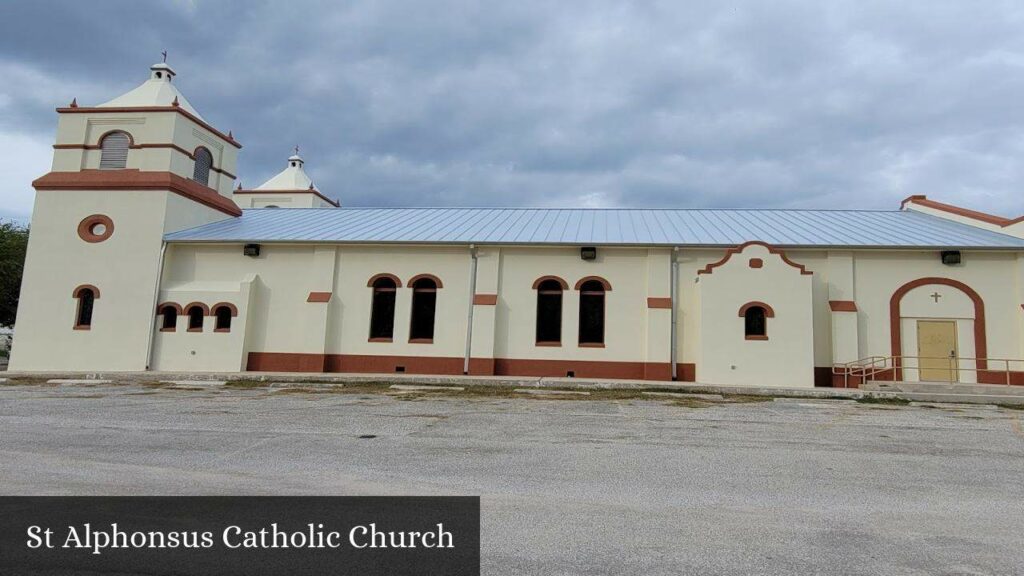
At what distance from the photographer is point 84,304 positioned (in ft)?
71.7

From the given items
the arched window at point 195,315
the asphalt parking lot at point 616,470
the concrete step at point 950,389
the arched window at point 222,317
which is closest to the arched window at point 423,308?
the arched window at point 222,317

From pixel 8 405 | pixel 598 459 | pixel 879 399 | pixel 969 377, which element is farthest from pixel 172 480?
pixel 969 377

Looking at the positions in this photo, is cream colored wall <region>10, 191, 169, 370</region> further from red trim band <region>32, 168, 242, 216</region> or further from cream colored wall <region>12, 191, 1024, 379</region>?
red trim band <region>32, 168, 242, 216</region>

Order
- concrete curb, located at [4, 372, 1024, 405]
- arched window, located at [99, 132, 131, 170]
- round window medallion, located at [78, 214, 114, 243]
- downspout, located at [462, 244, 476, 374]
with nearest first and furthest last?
concrete curb, located at [4, 372, 1024, 405] → downspout, located at [462, 244, 476, 374] → round window medallion, located at [78, 214, 114, 243] → arched window, located at [99, 132, 131, 170]

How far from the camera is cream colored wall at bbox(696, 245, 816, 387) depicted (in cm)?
1872

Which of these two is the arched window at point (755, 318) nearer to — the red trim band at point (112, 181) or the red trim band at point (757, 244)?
the red trim band at point (757, 244)

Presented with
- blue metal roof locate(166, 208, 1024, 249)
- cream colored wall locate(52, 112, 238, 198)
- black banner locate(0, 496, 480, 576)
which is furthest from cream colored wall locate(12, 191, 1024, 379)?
black banner locate(0, 496, 480, 576)

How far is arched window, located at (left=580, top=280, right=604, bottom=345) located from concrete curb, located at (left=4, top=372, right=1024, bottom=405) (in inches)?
81.0

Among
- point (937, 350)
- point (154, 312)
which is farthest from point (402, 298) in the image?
point (937, 350)

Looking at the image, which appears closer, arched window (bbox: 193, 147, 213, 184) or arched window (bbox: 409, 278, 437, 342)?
arched window (bbox: 409, 278, 437, 342)

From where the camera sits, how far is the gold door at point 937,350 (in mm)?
19250

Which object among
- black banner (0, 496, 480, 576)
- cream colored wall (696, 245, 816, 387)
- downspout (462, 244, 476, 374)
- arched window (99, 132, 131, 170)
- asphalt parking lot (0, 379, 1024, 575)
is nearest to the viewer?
black banner (0, 496, 480, 576)

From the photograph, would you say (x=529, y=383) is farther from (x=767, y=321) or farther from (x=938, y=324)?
(x=938, y=324)

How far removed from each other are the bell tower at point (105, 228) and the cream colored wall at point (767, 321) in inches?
728
